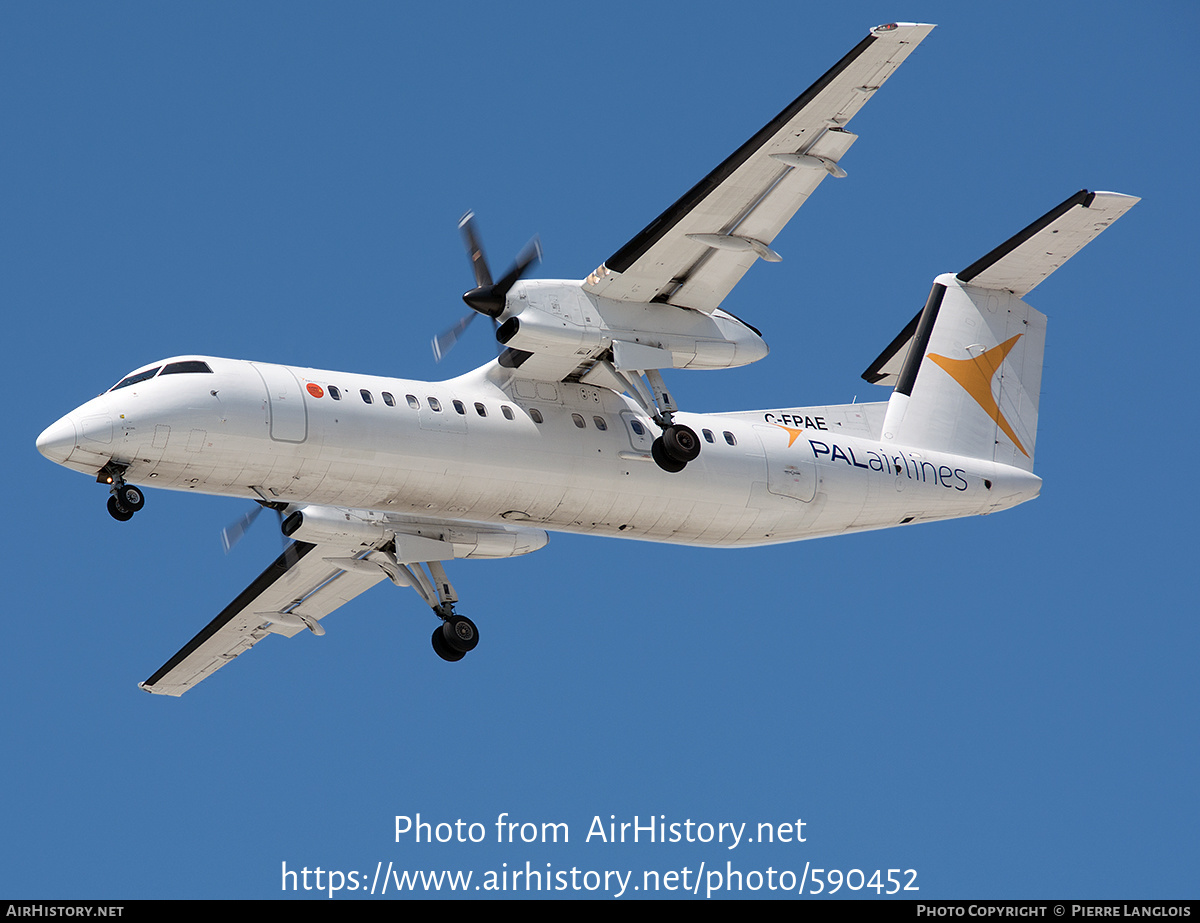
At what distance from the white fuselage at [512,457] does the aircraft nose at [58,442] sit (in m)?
0.01

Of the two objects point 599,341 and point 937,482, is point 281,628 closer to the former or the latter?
point 599,341

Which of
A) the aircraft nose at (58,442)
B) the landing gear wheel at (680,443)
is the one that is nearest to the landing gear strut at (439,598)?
the landing gear wheel at (680,443)

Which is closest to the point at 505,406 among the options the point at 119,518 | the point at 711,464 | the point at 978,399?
the point at 711,464

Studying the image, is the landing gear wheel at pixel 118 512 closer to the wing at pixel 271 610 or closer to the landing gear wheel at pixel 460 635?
the landing gear wheel at pixel 460 635

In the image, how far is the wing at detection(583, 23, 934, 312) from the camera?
51.5 feet

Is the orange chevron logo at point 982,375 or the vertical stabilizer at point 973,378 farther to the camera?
the orange chevron logo at point 982,375

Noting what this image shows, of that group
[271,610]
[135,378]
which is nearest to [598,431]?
[135,378]

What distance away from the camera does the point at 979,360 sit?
21156mm

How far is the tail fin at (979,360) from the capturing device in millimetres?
20297

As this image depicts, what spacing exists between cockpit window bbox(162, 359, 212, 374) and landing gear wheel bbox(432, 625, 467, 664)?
14.6 feet

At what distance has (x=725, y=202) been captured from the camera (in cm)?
1672

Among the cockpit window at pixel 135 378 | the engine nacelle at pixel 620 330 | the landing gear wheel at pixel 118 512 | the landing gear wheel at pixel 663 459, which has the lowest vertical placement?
the landing gear wheel at pixel 118 512

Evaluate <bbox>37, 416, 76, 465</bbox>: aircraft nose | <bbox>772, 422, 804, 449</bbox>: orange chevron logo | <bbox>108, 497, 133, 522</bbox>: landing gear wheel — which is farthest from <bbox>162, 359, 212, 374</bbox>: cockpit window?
<bbox>772, 422, 804, 449</bbox>: orange chevron logo

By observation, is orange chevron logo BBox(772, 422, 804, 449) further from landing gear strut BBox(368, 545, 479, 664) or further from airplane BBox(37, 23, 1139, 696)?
landing gear strut BBox(368, 545, 479, 664)
